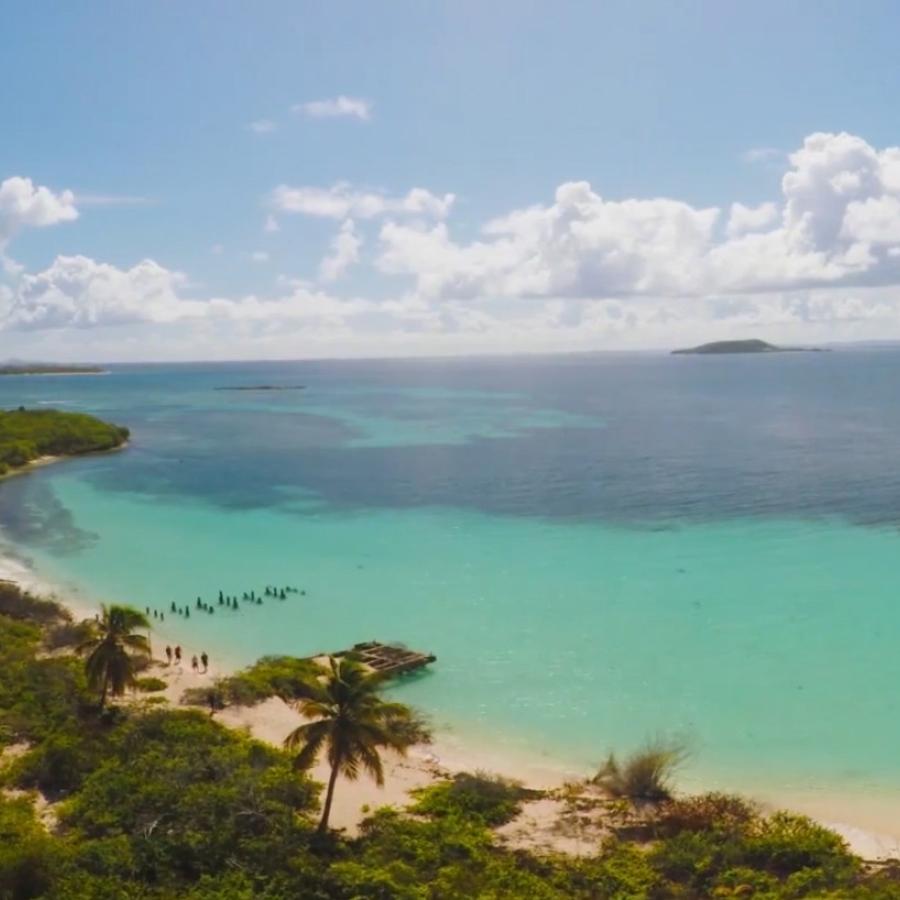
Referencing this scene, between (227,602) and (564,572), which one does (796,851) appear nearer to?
(564,572)

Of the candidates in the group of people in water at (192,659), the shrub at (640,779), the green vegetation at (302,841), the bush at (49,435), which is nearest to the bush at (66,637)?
the group of people in water at (192,659)

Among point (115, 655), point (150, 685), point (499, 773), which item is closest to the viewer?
point (115, 655)

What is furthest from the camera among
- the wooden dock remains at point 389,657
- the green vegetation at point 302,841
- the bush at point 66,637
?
the bush at point 66,637

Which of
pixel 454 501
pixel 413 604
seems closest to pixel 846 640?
pixel 413 604

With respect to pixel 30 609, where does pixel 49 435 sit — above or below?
above

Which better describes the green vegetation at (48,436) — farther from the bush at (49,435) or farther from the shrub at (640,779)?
the shrub at (640,779)

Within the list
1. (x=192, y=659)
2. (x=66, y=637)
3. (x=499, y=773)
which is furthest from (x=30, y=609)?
(x=499, y=773)

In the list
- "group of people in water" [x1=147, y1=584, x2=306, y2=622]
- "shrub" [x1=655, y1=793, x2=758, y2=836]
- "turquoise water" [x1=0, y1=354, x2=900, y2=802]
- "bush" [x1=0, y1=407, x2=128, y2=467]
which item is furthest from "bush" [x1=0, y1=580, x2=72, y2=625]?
"bush" [x1=0, y1=407, x2=128, y2=467]
